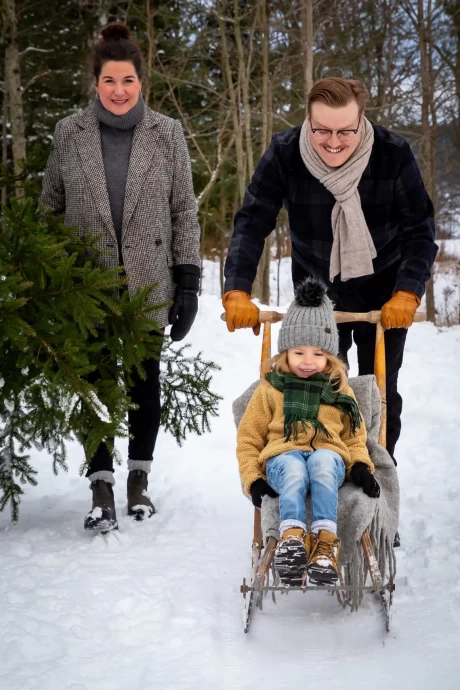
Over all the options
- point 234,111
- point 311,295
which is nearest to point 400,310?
point 311,295

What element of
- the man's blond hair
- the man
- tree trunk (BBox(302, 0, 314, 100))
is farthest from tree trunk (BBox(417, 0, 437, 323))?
the man's blond hair

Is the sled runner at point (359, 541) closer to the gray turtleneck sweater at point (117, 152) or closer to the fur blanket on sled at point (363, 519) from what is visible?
the fur blanket on sled at point (363, 519)

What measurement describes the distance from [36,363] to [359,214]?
5.09 feet

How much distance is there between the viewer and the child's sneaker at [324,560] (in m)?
2.63

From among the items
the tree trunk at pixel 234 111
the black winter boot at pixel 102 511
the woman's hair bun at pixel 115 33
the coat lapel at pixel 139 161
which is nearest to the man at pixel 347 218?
the coat lapel at pixel 139 161

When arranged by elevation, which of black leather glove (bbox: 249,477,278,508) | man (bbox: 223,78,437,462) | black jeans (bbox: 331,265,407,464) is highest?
man (bbox: 223,78,437,462)

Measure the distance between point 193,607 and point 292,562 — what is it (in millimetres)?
565

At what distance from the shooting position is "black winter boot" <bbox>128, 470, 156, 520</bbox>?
3.98 metres

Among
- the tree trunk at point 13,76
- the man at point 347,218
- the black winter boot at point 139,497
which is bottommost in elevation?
the black winter boot at point 139,497

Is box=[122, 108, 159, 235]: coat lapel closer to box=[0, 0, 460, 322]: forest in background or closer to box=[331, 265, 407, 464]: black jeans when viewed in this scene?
box=[331, 265, 407, 464]: black jeans

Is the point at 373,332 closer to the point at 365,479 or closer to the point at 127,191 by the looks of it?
the point at 365,479

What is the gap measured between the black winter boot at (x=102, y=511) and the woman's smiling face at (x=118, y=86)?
1.84 m

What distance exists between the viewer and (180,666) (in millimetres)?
2473

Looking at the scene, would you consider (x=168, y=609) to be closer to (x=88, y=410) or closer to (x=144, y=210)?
(x=88, y=410)
